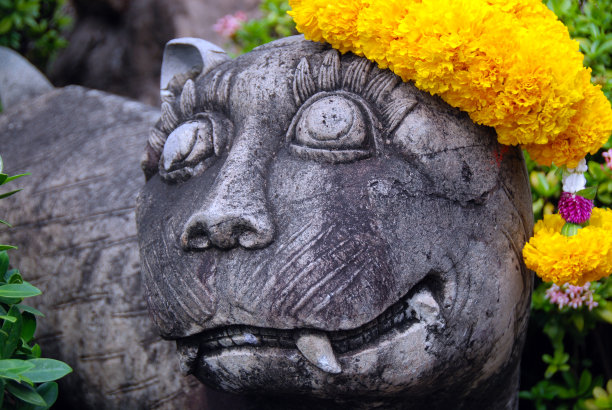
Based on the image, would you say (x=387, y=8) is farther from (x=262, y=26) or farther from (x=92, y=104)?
(x=262, y=26)

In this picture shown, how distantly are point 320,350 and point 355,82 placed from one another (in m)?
0.75

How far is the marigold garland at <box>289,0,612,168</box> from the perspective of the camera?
1666mm

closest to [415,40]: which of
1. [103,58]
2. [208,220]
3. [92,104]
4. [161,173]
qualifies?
[208,220]

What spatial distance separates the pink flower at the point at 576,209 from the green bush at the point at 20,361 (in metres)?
1.47

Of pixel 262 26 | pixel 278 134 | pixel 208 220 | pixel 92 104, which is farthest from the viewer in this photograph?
pixel 262 26

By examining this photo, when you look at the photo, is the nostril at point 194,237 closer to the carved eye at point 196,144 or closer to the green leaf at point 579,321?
the carved eye at point 196,144

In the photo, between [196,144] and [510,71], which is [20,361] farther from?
[510,71]

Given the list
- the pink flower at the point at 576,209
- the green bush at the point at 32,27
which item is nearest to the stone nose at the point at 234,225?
the pink flower at the point at 576,209

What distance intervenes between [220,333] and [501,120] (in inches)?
38.3

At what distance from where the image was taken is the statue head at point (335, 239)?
1614mm

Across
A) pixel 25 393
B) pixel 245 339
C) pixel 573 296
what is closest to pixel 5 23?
pixel 25 393

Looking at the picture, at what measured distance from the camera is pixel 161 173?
2.01 meters

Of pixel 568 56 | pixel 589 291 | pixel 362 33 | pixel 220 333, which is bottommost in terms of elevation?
pixel 589 291

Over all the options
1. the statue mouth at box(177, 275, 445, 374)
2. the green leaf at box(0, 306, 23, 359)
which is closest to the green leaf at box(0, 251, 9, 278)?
the green leaf at box(0, 306, 23, 359)
